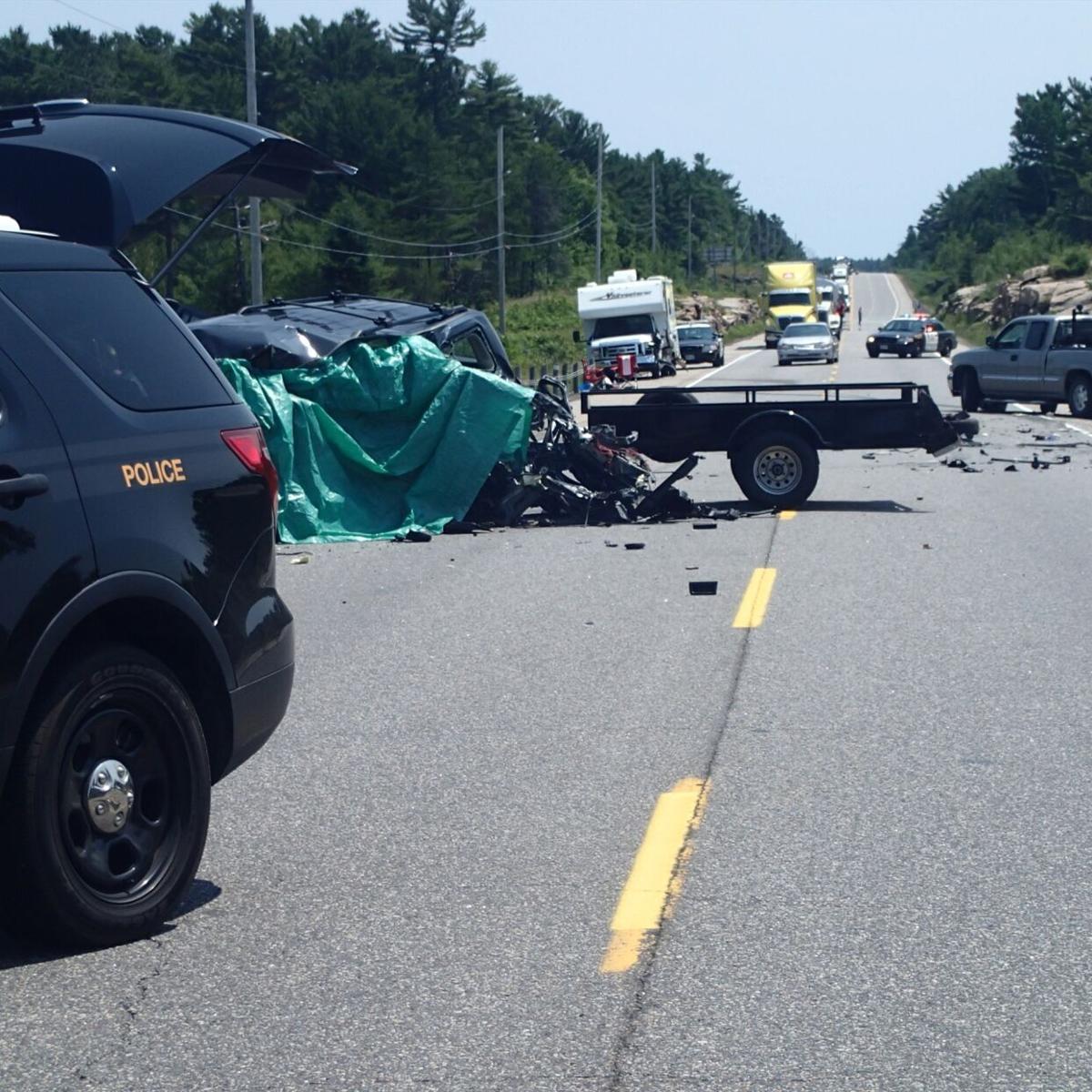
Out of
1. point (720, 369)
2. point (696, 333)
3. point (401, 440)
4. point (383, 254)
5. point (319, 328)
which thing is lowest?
point (720, 369)

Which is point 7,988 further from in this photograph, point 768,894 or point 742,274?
point 742,274

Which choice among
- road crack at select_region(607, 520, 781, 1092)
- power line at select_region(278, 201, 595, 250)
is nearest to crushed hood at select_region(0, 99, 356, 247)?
road crack at select_region(607, 520, 781, 1092)

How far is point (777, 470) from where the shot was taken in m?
17.1

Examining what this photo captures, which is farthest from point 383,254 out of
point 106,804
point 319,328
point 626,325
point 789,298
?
point 106,804

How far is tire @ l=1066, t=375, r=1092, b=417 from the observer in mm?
30500

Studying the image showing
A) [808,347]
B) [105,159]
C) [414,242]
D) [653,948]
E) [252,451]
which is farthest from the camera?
[414,242]

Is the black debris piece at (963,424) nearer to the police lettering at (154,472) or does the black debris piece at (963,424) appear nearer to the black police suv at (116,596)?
the black police suv at (116,596)

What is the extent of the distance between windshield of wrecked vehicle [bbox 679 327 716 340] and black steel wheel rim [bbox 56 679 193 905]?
187ft

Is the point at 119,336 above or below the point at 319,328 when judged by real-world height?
above

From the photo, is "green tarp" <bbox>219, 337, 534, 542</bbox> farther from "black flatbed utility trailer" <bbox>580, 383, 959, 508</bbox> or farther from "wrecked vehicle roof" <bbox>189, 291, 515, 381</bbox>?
"black flatbed utility trailer" <bbox>580, 383, 959, 508</bbox>

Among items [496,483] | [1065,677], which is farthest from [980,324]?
[1065,677]

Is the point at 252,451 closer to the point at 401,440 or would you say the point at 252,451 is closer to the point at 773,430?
the point at 401,440

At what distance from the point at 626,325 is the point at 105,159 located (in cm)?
4243

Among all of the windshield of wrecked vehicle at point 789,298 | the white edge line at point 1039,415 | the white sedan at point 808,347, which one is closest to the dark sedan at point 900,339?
the windshield of wrecked vehicle at point 789,298
